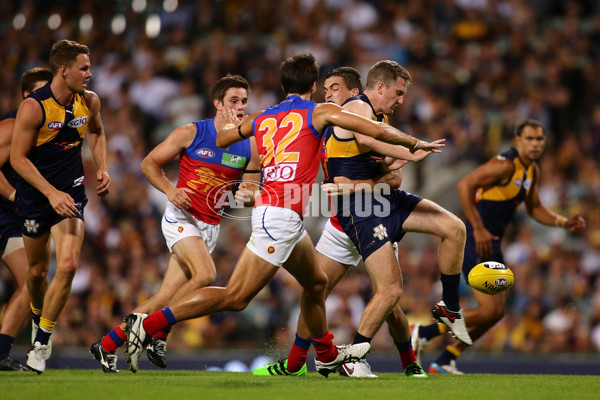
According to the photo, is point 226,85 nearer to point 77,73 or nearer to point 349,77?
point 349,77

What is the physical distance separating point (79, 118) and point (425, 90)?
948 centimetres

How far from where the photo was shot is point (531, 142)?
963 centimetres

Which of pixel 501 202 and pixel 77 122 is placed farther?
pixel 501 202

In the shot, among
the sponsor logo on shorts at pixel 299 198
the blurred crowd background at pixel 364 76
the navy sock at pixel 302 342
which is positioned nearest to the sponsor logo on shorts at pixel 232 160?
the sponsor logo on shorts at pixel 299 198

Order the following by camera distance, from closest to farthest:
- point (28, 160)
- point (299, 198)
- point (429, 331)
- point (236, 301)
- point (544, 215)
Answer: point (236, 301)
point (299, 198)
point (28, 160)
point (429, 331)
point (544, 215)

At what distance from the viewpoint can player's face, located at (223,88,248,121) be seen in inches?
331

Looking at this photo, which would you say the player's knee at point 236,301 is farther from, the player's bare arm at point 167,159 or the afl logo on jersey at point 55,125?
the afl logo on jersey at point 55,125

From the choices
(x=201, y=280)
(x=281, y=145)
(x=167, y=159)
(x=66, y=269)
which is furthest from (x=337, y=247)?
(x=66, y=269)

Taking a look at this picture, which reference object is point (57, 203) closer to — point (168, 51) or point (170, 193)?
point (170, 193)

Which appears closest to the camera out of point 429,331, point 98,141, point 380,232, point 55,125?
point 380,232

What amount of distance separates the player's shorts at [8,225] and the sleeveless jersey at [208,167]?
1.87m

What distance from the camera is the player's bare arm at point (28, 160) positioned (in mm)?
7383

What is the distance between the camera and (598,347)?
1257 centimetres

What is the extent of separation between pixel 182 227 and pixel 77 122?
4.60ft
